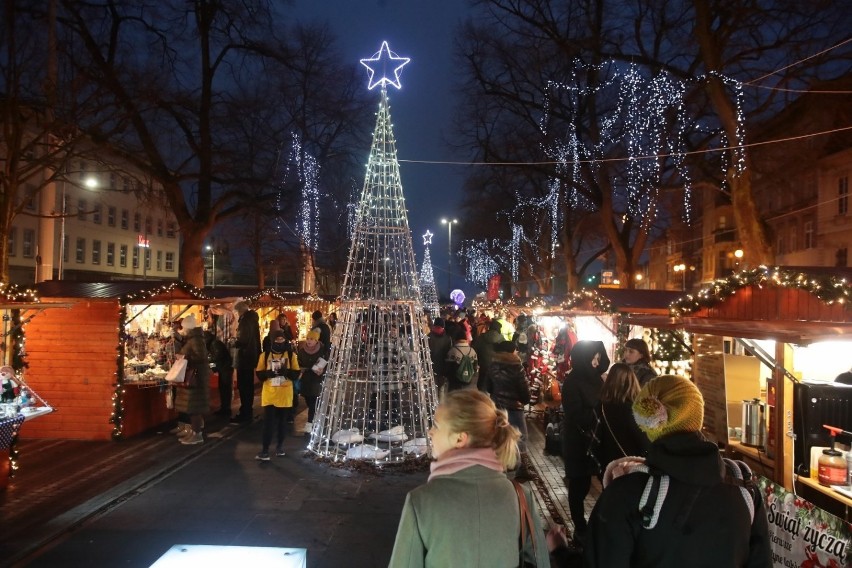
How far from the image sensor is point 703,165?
1919cm

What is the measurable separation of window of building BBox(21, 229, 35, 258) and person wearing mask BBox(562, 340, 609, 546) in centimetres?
4000

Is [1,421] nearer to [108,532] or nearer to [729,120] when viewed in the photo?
[108,532]

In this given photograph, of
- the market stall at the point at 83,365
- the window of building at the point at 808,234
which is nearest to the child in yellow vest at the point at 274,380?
the market stall at the point at 83,365

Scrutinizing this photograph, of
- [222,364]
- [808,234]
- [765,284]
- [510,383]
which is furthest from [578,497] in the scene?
[808,234]

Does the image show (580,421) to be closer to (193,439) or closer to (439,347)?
(439,347)

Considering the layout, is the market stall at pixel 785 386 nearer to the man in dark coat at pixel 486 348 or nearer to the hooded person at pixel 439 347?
the man in dark coat at pixel 486 348

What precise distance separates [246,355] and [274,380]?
3.33 m

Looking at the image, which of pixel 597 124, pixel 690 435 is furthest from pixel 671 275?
pixel 690 435

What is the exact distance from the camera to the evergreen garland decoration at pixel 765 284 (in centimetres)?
623

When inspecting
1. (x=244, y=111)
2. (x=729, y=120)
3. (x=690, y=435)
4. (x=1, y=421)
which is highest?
(x=244, y=111)

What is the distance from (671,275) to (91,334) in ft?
205

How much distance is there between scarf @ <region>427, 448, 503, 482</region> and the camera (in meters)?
2.47

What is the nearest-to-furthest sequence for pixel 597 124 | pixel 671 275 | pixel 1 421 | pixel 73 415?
1. pixel 1 421
2. pixel 73 415
3. pixel 597 124
4. pixel 671 275

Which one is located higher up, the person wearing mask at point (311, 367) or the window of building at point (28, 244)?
the window of building at point (28, 244)
